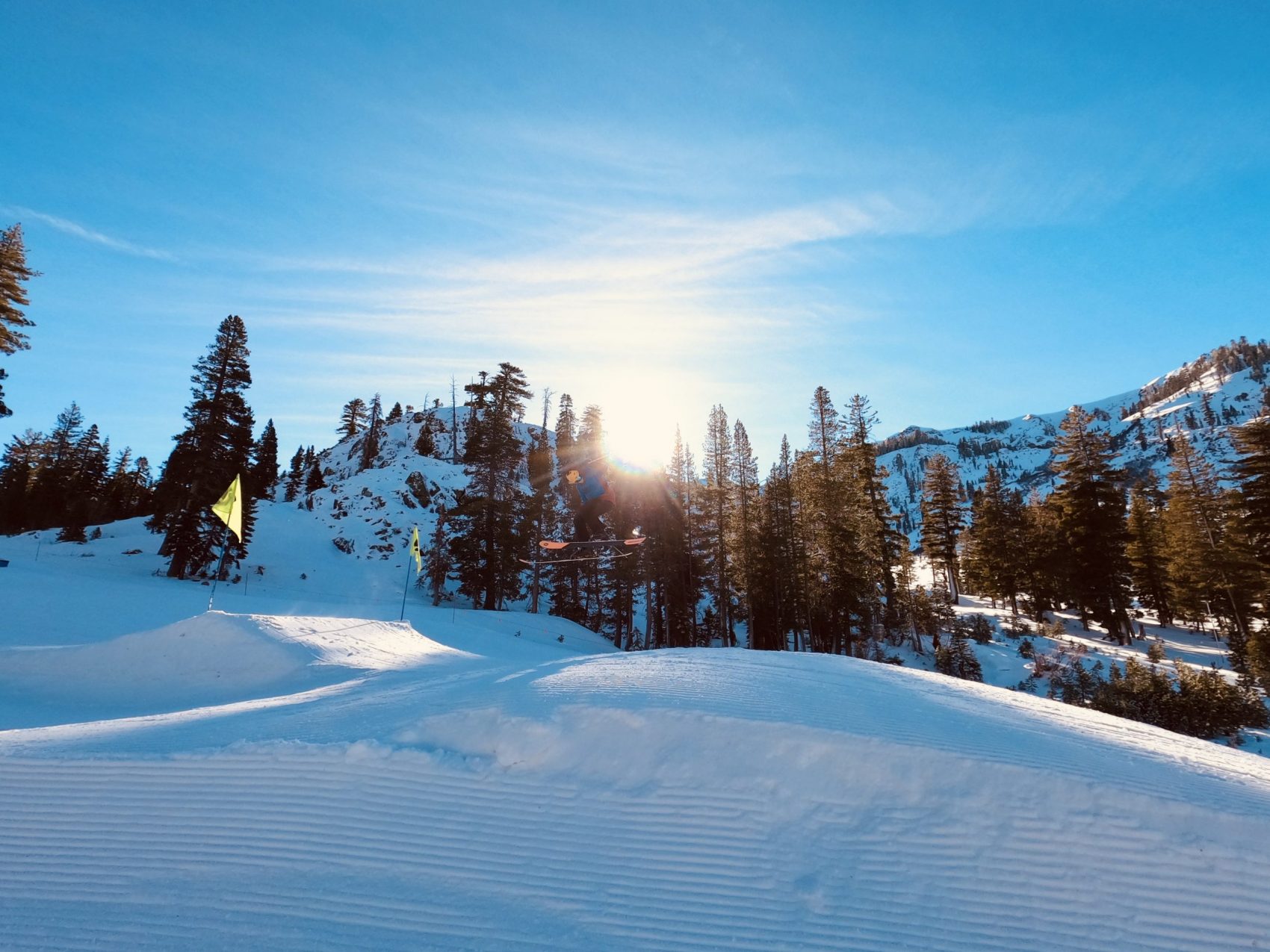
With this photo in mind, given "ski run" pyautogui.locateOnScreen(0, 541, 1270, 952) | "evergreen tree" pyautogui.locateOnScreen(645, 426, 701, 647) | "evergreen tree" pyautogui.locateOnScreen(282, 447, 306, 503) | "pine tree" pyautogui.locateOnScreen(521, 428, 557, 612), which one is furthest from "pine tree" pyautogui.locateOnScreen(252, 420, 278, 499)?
"ski run" pyautogui.locateOnScreen(0, 541, 1270, 952)

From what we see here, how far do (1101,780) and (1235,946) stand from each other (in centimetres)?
157

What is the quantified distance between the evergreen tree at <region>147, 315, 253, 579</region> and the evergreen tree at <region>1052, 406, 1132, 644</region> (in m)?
43.4

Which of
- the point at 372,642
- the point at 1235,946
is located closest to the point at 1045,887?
the point at 1235,946

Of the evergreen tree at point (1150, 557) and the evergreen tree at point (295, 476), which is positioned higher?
the evergreen tree at point (295, 476)

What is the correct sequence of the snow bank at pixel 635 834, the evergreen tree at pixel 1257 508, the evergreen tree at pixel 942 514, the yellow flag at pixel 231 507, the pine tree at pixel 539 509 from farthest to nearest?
1. the evergreen tree at pixel 942 514
2. the pine tree at pixel 539 509
3. the evergreen tree at pixel 1257 508
4. the yellow flag at pixel 231 507
5. the snow bank at pixel 635 834

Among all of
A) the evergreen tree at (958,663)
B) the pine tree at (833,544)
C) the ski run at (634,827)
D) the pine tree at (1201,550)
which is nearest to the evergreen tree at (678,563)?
the pine tree at (833,544)

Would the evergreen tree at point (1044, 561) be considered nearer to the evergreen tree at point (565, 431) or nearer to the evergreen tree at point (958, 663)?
the evergreen tree at point (958, 663)

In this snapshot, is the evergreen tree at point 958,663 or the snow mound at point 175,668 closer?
the snow mound at point 175,668

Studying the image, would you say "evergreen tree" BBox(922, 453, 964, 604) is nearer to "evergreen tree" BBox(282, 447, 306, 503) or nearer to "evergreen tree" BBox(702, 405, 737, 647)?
"evergreen tree" BBox(702, 405, 737, 647)

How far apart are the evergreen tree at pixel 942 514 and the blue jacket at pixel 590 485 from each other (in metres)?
32.1

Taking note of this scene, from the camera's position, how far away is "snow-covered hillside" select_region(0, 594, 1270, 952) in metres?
4.16

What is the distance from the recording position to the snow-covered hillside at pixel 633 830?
4.16m

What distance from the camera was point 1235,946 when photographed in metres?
4.00

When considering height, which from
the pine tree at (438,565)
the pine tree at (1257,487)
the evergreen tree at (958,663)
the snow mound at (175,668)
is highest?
the pine tree at (1257,487)
